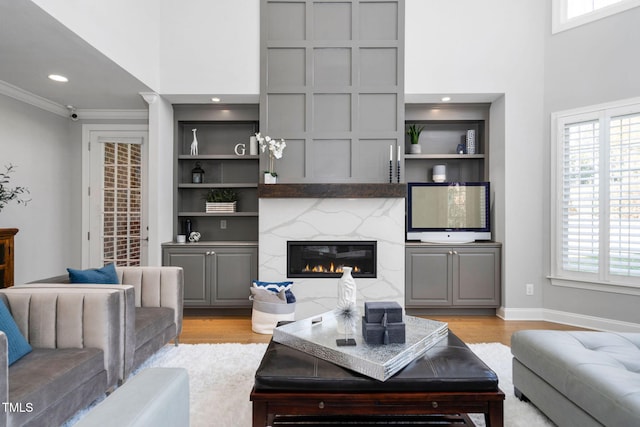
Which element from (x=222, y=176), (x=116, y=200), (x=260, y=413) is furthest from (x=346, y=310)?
(x=116, y=200)

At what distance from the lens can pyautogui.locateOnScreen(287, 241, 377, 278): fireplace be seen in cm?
393

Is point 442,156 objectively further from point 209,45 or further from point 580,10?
point 209,45

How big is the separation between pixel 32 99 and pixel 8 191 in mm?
1113

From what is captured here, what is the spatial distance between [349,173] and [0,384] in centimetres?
328

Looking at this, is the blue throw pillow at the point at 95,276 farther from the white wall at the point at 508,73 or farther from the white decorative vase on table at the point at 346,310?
the white wall at the point at 508,73

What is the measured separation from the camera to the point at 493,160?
417 centimetres

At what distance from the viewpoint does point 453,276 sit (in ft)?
13.2

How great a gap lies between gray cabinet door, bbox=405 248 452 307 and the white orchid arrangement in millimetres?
1876

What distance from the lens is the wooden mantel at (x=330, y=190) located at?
3.77 m

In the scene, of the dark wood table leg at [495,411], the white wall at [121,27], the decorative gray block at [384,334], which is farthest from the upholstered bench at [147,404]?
the white wall at [121,27]

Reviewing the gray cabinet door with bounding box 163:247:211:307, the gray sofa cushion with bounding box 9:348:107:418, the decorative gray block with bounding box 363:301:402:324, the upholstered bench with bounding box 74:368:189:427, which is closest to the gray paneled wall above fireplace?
the gray cabinet door with bounding box 163:247:211:307

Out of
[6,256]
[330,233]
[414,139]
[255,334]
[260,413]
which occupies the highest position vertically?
[414,139]

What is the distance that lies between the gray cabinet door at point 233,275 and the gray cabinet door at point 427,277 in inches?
72.4

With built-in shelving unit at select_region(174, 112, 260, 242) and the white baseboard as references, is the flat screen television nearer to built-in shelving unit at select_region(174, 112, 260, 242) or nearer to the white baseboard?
the white baseboard
